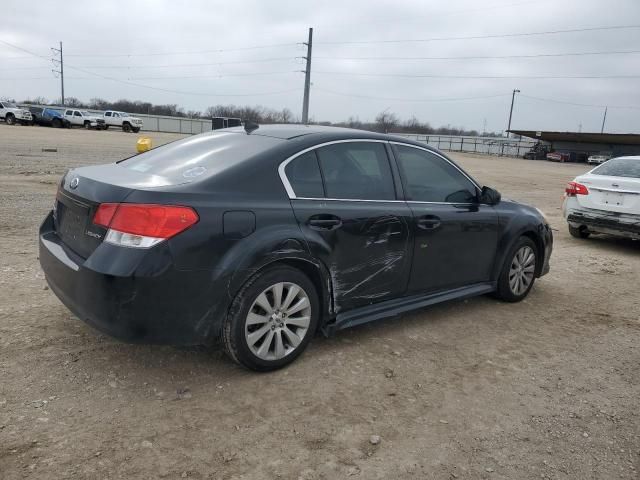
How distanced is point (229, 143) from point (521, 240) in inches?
120

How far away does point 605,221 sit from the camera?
8.14 meters

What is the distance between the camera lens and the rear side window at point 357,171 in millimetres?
3760

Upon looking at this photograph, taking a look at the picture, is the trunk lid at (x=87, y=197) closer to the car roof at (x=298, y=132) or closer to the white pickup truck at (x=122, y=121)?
the car roof at (x=298, y=132)

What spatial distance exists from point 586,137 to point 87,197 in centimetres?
6956

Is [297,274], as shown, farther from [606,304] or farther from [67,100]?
[67,100]

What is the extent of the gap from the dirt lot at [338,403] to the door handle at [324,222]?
3.10ft

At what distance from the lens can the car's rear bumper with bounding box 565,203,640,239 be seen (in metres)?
7.81

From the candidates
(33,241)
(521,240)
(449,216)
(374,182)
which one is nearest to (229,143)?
(374,182)


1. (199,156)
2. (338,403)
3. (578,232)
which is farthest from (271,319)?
(578,232)

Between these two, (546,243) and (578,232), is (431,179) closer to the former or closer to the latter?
(546,243)

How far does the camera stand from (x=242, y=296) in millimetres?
3217

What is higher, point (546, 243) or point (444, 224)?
point (444, 224)

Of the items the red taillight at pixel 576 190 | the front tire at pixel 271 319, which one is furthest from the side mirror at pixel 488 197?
the red taillight at pixel 576 190

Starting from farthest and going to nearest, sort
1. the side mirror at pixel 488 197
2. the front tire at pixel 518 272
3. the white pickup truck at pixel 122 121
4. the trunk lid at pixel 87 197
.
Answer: the white pickup truck at pixel 122 121
the front tire at pixel 518 272
the side mirror at pixel 488 197
the trunk lid at pixel 87 197
